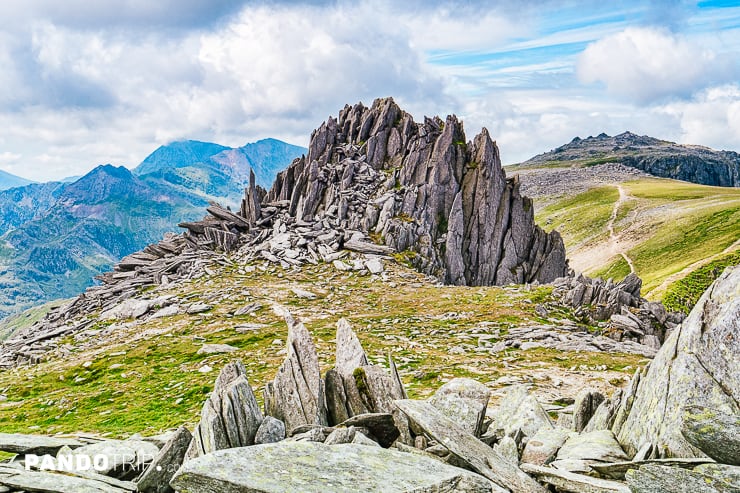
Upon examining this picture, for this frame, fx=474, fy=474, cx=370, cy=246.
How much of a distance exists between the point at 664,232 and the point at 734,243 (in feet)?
123

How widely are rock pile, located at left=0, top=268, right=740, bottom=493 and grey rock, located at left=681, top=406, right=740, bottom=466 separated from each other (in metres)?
0.02

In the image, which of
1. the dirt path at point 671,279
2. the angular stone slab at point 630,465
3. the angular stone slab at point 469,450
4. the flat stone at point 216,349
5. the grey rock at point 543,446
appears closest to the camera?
the angular stone slab at point 630,465

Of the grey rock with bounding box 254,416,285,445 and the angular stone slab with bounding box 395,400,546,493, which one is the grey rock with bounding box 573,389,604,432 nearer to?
the angular stone slab with bounding box 395,400,546,493

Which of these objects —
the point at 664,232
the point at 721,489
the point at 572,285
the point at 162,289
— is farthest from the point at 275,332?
the point at 664,232

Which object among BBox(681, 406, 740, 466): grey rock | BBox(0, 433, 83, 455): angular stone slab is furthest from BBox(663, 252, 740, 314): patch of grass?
BBox(0, 433, 83, 455): angular stone slab

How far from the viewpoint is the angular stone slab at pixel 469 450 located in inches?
442

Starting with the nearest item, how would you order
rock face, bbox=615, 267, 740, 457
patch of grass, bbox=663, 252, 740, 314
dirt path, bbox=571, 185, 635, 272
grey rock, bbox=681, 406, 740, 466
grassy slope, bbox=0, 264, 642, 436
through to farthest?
grey rock, bbox=681, 406, 740, 466 < rock face, bbox=615, 267, 740, 457 < grassy slope, bbox=0, 264, 642, 436 < patch of grass, bbox=663, 252, 740, 314 < dirt path, bbox=571, 185, 635, 272

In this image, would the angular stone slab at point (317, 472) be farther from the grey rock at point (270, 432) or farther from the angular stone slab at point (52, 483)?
the angular stone slab at point (52, 483)

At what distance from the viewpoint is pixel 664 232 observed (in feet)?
487

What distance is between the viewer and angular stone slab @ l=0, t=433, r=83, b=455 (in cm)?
1362

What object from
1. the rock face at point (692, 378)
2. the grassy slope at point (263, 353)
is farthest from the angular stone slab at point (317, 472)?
the grassy slope at point (263, 353)

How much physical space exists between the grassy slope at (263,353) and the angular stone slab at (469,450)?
36.5 ft

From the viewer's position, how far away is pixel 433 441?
12.4 metres

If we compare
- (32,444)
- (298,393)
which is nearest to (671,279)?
(298,393)
